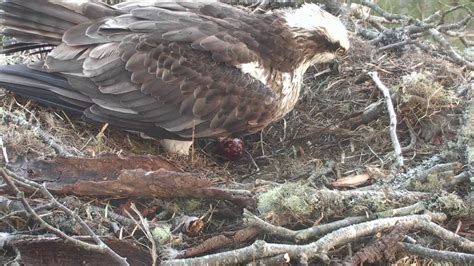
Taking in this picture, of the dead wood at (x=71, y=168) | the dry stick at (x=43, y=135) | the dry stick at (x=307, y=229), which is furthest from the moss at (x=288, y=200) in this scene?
the dry stick at (x=43, y=135)

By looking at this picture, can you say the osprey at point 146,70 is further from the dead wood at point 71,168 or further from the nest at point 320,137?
the dead wood at point 71,168

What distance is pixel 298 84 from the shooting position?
4824mm

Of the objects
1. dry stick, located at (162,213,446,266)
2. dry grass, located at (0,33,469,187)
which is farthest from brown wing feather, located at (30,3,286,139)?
dry stick, located at (162,213,446,266)

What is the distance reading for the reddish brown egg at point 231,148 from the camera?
473 centimetres

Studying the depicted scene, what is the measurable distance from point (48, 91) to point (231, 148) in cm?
121

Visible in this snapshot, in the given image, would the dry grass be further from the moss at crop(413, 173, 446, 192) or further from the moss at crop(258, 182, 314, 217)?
the moss at crop(258, 182, 314, 217)

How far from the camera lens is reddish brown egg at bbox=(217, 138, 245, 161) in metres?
4.73

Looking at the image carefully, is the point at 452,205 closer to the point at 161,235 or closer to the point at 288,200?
the point at 288,200

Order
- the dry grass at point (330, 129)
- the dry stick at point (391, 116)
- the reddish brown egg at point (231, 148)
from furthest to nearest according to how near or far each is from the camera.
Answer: the reddish brown egg at point (231, 148)
the dry grass at point (330, 129)
the dry stick at point (391, 116)

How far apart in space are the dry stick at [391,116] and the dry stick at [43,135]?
174 cm

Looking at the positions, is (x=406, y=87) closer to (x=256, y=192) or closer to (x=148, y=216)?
(x=256, y=192)

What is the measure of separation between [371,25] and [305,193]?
3.01 metres

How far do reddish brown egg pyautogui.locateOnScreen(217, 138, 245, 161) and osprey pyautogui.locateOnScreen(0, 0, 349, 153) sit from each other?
0.72 ft

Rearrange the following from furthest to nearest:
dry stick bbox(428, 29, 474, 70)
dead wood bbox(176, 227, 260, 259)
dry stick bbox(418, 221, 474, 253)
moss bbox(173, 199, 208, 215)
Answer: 1. dry stick bbox(428, 29, 474, 70)
2. moss bbox(173, 199, 208, 215)
3. dry stick bbox(418, 221, 474, 253)
4. dead wood bbox(176, 227, 260, 259)
